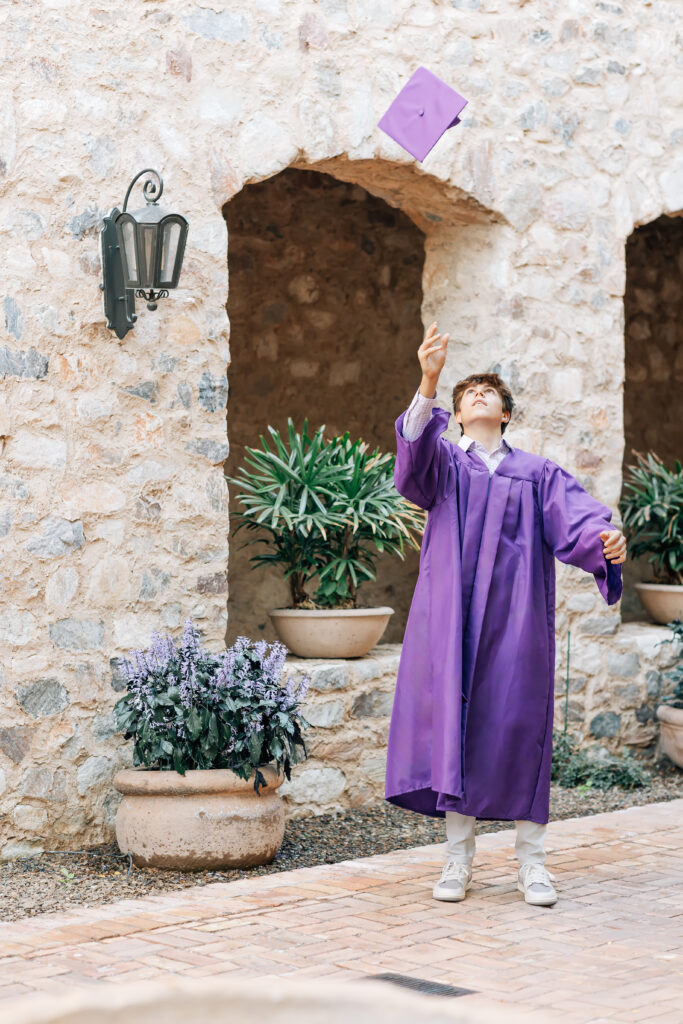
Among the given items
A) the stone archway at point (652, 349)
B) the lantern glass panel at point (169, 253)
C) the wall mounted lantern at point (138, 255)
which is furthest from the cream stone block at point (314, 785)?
the stone archway at point (652, 349)

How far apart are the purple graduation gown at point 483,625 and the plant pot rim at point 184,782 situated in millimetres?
599

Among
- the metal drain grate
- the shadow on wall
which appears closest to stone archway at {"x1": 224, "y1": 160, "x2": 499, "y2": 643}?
the shadow on wall

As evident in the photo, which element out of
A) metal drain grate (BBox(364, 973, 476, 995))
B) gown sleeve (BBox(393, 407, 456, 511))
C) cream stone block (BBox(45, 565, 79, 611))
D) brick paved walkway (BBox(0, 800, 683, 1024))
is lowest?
brick paved walkway (BBox(0, 800, 683, 1024))

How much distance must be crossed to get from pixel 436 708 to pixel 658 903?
917 mm

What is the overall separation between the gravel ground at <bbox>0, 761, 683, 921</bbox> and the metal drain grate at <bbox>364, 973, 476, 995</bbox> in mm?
1169

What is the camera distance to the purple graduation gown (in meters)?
3.87

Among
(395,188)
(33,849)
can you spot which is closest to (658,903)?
(33,849)

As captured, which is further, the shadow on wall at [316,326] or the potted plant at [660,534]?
the shadow on wall at [316,326]

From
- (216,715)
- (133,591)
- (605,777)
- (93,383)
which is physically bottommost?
(605,777)

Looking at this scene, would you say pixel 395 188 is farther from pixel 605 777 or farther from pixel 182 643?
pixel 605 777

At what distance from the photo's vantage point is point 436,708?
3.89 meters

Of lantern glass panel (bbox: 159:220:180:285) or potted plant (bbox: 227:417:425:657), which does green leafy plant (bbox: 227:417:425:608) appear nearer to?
potted plant (bbox: 227:417:425:657)

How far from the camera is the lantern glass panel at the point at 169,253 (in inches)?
177

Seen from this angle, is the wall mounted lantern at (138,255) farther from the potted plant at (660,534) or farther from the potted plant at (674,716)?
the potted plant at (674,716)
